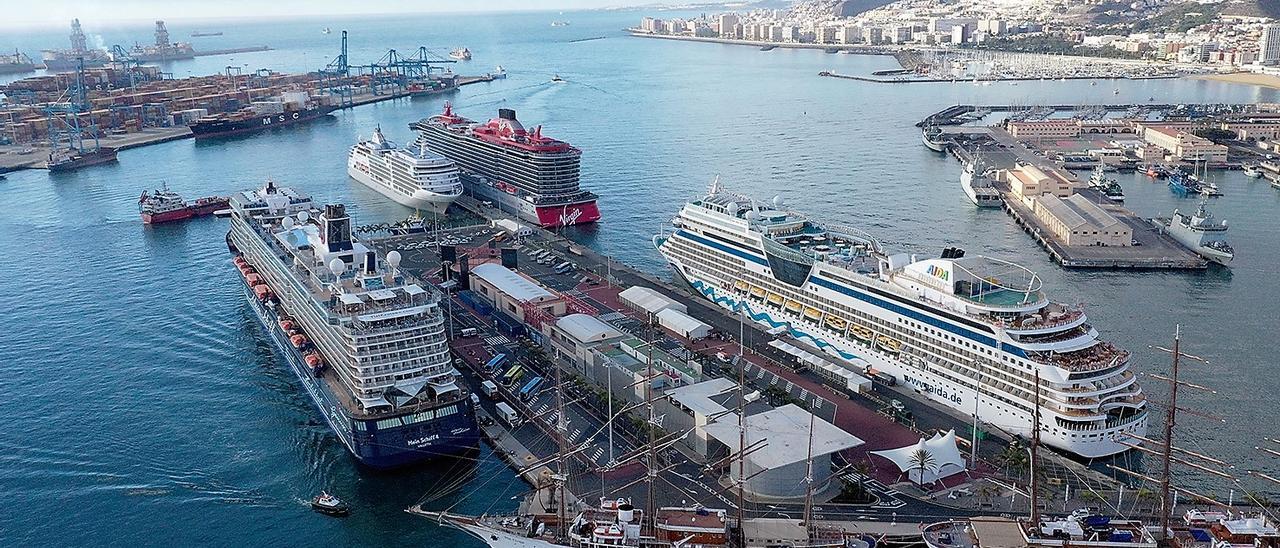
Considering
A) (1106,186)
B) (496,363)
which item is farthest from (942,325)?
(1106,186)

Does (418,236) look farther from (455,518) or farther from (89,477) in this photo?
(455,518)

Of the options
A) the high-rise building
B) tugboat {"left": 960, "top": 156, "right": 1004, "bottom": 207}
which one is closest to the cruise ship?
tugboat {"left": 960, "top": 156, "right": 1004, "bottom": 207}

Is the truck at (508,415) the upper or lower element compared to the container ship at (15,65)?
lower

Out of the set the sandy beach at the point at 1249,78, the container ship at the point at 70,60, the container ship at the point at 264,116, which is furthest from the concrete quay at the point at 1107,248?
the container ship at the point at 70,60

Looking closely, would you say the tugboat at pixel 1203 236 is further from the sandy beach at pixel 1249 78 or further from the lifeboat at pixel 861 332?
the sandy beach at pixel 1249 78

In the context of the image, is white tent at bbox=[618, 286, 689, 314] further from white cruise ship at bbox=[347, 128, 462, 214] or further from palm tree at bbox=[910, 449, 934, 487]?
white cruise ship at bbox=[347, 128, 462, 214]

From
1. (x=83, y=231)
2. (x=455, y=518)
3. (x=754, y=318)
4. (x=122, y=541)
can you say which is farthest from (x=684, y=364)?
(x=83, y=231)

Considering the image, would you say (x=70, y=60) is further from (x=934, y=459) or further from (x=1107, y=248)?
(x=934, y=459)
